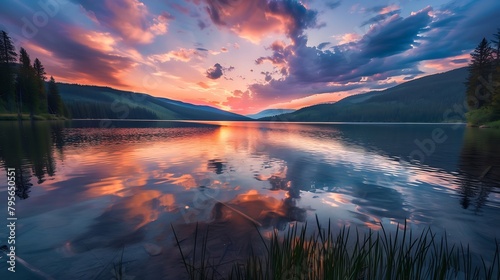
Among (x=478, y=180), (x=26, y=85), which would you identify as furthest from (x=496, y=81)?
(x=26, y=85)

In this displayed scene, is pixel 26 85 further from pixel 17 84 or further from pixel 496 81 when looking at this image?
pixel 496 81

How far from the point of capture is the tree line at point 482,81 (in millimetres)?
77125

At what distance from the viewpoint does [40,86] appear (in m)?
111

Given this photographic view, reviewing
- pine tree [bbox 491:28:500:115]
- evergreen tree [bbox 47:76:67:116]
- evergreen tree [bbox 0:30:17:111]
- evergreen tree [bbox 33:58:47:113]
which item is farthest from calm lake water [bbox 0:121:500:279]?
evergreen tree [bbox 47:76:67:116]

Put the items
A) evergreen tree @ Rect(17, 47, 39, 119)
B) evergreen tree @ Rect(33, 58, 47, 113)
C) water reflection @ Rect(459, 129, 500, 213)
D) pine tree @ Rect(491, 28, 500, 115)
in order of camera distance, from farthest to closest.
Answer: evergreen tree @ Rect(33, 58, 47, 113) → evergreen tree @ Rect(17, 47, 39, 119) → pine tree @ Rect(491, 28, 500, 115) → water reflection @ Rect(459, 129, 500, 213)

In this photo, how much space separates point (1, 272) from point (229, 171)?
1575cm

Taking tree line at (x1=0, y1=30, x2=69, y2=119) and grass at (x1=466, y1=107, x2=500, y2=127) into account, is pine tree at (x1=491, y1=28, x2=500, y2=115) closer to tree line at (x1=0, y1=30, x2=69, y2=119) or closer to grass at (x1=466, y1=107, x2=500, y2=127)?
grass at (x1=466, y1=107, x2=500, y2=127)

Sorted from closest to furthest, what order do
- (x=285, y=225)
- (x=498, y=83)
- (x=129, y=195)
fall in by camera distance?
1. (x=285, y=225)
2. (x=129, y=195)
3. (x=498, y=83)

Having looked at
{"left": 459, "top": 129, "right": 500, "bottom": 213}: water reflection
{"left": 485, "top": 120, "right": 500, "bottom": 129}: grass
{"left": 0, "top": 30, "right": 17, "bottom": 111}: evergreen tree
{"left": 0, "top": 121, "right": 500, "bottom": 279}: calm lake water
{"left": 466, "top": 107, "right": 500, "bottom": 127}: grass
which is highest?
{"left": 0, "top": 30, "right": 17, "bottom": 111}: evergreen tree

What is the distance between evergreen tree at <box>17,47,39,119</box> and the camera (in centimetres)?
9870

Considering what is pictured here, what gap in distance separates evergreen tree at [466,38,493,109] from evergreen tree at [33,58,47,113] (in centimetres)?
19859

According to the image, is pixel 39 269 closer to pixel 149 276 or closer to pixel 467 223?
pixel 149 276

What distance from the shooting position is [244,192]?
49.3ft

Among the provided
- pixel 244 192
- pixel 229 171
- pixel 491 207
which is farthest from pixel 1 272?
pixel 491 207
